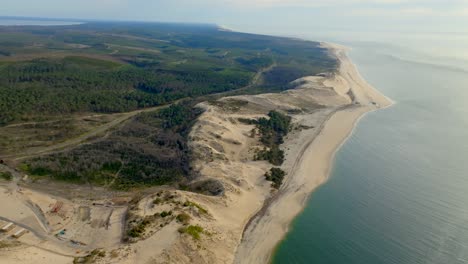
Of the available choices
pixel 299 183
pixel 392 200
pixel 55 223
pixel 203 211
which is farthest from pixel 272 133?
pixel 55 223

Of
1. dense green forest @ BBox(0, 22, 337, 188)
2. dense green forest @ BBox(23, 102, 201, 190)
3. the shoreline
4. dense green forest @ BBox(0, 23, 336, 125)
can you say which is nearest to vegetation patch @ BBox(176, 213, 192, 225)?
the shoreline

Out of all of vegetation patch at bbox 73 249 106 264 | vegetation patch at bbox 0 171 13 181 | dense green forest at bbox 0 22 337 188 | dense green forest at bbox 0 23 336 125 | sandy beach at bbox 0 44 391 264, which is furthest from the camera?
dense green forest at bbox 0 23 336 125

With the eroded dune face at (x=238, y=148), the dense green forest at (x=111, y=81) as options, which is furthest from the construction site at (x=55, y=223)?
the dense green forest at (x=111, y=81)

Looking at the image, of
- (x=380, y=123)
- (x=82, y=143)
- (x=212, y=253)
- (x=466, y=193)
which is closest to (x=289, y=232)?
(x=212, y=253)

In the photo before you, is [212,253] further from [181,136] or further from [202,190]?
[181,136]

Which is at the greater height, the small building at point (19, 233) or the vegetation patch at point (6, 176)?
the vegetation patch at point (6, 176)

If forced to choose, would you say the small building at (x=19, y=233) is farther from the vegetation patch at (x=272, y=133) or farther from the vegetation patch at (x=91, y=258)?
the vegetation patch at (x=272, y=133)

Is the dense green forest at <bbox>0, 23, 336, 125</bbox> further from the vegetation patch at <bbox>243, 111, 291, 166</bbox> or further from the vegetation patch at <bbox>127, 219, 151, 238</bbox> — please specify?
the vegetation patch at <bbox>127, 219, 151, 238</bbox>
